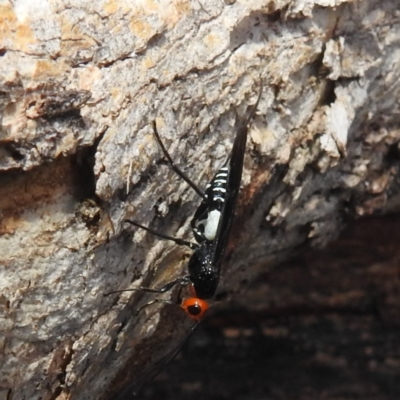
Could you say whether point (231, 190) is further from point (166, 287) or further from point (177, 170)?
point (166, 287)

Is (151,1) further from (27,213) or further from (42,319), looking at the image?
(42,319)

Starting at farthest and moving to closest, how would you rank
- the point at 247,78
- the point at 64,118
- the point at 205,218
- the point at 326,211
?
1. the point at 326,211
2. the point at 205,218
3. the point at 247,78
4. the point at 64,118

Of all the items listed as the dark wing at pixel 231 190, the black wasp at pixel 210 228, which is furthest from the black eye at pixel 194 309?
the dark wing at pixel 231 190

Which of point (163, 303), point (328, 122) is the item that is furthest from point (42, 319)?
point (328, 122)

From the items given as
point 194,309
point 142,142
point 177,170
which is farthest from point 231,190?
point 194,309

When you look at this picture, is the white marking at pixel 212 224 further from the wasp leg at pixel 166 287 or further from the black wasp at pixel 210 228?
the wasp leg at pixel 166 287

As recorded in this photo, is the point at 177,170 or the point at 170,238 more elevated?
the point at 177,170

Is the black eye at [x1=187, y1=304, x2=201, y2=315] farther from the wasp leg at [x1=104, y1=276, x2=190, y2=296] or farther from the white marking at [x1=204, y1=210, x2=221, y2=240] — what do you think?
the white marking at [x1=204, y1=210, x2=221, y2=240]

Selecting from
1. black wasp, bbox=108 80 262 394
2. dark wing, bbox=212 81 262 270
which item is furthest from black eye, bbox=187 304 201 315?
dark wing, bbox=212 81 262 270
